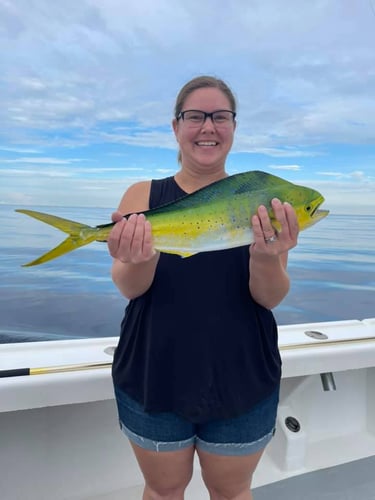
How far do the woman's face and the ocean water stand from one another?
5.64 feet

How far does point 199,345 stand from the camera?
108cm

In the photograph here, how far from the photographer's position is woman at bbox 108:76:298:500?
1069 millimetres

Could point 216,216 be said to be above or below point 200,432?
above

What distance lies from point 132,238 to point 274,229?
0.34 metres

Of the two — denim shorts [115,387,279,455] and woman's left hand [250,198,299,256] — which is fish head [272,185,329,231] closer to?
woman's left hand [250,198,299,256]

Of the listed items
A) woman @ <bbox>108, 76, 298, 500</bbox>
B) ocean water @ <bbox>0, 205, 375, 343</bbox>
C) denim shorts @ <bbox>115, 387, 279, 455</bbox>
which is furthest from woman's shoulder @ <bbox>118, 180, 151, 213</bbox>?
ocean water @ <bbox>0, 205, 375, 343</bbox>

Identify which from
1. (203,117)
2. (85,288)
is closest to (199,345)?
(203,117)

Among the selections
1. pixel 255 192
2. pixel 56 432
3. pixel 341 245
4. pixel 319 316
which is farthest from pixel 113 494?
pixel 341 245

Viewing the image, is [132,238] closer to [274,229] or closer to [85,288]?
[274,229]

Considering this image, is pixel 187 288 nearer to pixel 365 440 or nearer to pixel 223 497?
pixel 223 497

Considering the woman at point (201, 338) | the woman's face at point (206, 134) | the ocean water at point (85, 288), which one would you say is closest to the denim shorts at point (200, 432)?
the woman at point (201, 338)

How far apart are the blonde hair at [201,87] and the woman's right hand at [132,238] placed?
35 cm

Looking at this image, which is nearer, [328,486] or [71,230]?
[71,230]

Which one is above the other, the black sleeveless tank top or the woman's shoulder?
the woman's shoulder
